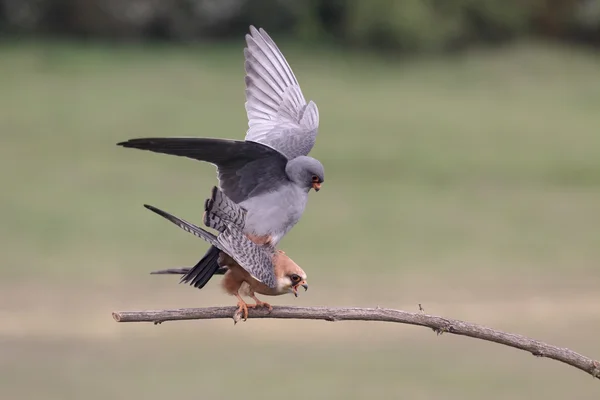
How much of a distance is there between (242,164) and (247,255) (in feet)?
0.98

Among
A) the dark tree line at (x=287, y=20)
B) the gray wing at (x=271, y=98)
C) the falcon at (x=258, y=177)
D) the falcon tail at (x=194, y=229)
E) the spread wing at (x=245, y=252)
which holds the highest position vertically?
the dark tree line at (x=287, y=20)

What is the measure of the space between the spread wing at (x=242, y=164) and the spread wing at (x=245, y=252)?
0.65 feet

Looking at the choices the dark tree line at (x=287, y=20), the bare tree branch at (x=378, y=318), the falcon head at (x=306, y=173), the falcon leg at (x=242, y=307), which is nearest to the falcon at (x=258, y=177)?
the falcon head at (x=306, y=173)

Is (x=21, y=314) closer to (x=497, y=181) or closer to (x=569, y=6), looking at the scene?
(x=497, y=181)

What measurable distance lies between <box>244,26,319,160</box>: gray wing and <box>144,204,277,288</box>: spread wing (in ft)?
2.47

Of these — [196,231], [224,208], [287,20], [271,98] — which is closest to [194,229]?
[196,231]

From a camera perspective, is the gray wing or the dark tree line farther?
the dark tree line

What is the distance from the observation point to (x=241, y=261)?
290 cm

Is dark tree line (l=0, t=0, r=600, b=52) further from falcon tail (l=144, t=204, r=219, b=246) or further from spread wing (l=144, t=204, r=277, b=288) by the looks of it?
falcon tail (l=144, t=204, r=219, b=246)

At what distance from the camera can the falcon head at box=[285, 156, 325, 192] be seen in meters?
3.07

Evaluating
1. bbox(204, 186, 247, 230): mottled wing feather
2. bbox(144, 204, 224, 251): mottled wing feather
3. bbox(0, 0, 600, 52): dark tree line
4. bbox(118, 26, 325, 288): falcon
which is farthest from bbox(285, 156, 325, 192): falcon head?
bbox(0, 0, 600, 52): dark tree line

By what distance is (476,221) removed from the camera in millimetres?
14922

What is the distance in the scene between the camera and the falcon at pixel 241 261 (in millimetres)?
2887

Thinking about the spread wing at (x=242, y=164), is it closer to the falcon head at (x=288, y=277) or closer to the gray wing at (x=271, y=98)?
the falcon head at (x=288, y=277)
